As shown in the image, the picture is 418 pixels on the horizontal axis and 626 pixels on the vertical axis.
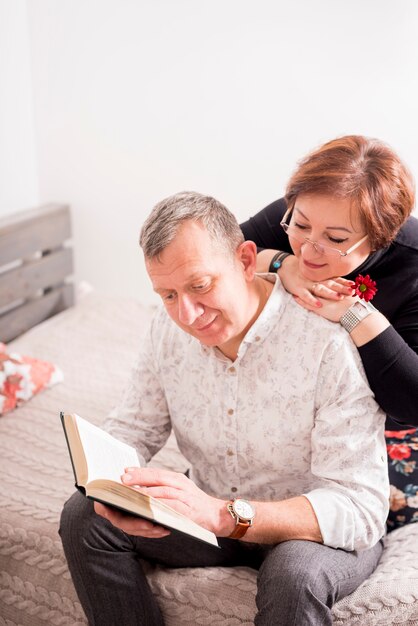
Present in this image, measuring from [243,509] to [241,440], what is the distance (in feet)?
0.61

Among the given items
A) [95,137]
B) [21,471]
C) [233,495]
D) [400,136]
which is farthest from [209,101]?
[233,495]

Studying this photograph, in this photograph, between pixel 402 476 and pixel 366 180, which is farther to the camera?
pixel 402 476

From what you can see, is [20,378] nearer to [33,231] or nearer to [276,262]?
[33,231]

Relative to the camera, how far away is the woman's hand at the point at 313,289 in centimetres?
144

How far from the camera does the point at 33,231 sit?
117 inches

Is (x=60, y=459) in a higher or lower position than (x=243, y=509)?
lower

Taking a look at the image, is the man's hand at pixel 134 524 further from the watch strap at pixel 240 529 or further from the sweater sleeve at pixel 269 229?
the sweater sleeve at pixel 269 229

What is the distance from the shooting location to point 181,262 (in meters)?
1.34

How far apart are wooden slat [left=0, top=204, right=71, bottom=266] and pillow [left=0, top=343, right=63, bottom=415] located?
548mm

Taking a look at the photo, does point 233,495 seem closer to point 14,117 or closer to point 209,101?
point 209,101

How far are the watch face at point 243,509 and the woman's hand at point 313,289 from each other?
1.30ft

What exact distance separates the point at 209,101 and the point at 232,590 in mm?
2054

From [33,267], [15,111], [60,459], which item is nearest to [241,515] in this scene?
[60,459]

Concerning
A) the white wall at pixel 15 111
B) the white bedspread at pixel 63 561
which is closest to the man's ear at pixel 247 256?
the white bedspread at pixel 63 561
